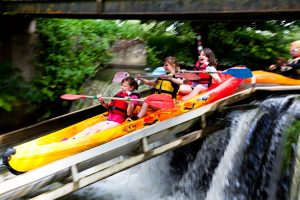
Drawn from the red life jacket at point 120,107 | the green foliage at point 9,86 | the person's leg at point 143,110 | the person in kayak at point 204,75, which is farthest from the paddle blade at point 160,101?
the green foliage at point 9,86

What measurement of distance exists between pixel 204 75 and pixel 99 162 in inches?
96.8

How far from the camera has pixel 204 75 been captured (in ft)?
19.1

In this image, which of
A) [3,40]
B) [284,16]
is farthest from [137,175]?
[3,40]

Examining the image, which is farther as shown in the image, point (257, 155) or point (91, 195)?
point (91, 195)

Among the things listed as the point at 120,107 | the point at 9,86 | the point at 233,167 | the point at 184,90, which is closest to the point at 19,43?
the point at 9,86

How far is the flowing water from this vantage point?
4.20 metres

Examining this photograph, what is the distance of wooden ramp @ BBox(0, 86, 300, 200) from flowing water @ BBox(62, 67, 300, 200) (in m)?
0.49

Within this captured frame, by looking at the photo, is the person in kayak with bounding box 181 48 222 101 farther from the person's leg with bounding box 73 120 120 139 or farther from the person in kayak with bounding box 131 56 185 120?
the person's leg with bounding box 73 120 120 139

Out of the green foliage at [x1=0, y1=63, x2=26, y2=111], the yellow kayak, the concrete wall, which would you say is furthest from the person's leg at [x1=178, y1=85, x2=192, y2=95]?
the concrete wall

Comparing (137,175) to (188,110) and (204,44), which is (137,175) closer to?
(188,110)

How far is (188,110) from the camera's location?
5012 millimetres

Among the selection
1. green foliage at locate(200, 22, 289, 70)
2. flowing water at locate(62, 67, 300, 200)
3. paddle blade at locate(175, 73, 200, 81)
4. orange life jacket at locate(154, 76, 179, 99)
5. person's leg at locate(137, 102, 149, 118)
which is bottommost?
flowing water at locate(62, 67, 300, 200)

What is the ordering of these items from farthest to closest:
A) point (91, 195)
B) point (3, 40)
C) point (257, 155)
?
point (3, 40), point (91, 195), point (257, 155)

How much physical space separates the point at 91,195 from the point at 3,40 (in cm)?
396
